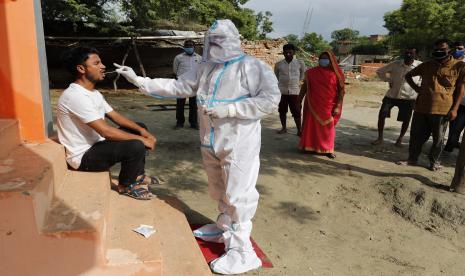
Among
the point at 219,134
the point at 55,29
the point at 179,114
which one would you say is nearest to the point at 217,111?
the point at 219,134

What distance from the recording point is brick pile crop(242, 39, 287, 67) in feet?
54.1

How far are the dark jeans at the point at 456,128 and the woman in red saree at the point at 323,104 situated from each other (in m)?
1.93

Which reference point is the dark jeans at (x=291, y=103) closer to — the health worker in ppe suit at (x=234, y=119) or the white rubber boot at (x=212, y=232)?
the white rubber boot at (x=212, y=232)

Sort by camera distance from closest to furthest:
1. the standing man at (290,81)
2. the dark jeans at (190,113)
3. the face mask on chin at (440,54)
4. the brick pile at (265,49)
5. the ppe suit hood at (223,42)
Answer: the ppe suit hood at (223,42) → the face mask on chin at (440,54) → the standing man at (290,81) → the dark jeans at (190,113) → the brick pile at (265,49)

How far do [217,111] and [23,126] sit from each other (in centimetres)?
165

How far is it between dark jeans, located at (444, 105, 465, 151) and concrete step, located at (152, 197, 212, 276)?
4.78m

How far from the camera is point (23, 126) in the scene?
10.0ft

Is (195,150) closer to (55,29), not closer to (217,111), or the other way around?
(217,111)

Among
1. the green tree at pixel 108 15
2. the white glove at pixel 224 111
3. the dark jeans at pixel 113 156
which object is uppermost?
the green tree at pixel 108 15

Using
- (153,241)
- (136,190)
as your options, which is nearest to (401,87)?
(136,190)

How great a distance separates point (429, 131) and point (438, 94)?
63cm

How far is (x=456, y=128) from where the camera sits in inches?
235

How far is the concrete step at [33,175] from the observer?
2.06 m

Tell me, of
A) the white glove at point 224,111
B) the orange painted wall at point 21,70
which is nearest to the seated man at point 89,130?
the orange painted wall at point 21,70
